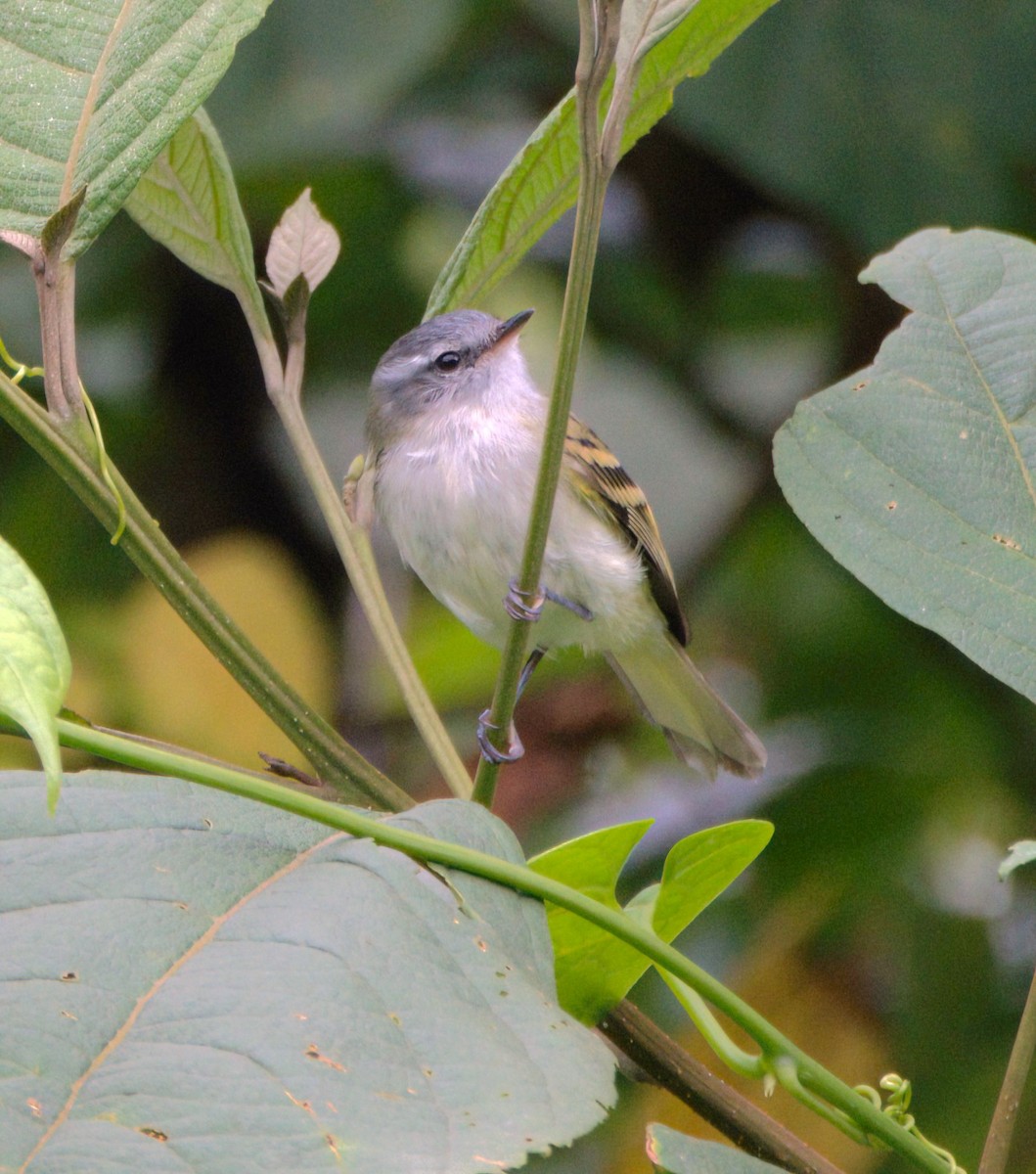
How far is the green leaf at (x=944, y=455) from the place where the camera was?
133 centimetres

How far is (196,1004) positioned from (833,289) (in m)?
3.00

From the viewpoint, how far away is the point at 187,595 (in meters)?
1.15

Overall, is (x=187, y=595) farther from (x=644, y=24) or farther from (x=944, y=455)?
(x=944, y=455)

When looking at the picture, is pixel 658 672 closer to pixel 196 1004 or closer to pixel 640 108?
pixel 640 108

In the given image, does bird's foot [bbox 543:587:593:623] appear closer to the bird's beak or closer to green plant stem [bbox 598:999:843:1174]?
the bird's beak

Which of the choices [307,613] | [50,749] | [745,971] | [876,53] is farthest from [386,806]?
[876,53]

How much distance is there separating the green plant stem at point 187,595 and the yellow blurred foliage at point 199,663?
1.63m

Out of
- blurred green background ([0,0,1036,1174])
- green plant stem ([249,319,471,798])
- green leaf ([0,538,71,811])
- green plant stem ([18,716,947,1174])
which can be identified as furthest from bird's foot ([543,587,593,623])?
green leaf ([0,538,71,811])

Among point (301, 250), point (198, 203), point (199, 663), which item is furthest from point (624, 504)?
point (198, 203)

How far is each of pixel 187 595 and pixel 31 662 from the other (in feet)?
1.61

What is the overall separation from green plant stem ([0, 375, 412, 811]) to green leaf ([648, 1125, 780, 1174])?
1.30 feet

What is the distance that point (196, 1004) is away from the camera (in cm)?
89

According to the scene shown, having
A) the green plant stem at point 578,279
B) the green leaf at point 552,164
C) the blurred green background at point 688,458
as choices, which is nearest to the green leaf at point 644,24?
the green plant stem at point 578,279

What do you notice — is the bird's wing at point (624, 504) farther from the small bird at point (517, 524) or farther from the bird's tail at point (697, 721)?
the bird's tail at point (697, 721)
